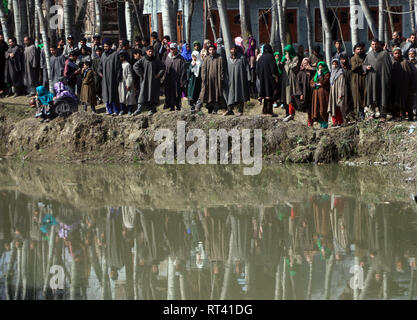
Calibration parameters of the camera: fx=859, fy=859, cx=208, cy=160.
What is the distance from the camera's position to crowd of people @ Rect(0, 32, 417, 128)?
16641 millimetres

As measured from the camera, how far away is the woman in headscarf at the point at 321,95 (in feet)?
55.4

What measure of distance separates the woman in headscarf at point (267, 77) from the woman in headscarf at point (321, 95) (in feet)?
3.20

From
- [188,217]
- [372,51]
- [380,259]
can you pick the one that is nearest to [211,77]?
[372,51]

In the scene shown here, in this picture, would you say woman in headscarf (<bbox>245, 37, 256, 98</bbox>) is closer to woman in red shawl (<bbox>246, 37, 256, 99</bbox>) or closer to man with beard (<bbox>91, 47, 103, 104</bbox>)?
woman in red shawl (<bbox>246, 37, 256, 99</bbox>)

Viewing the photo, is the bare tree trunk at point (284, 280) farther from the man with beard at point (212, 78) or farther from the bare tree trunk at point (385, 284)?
the man with beard at point (212, 78)

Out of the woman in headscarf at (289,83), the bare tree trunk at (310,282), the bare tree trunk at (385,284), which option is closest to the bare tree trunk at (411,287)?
the bare tree trunk at (385,284)

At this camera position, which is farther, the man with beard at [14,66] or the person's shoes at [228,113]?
the man with beard at [14,66]

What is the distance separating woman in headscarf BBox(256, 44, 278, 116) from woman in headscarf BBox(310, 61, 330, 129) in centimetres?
98

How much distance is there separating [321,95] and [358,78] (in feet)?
2.60

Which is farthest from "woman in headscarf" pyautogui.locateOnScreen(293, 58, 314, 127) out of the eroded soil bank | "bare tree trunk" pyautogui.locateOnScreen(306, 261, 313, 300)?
"bare tree trunk" pyautogui.locateOnScreen(306, 261, 313, 300)

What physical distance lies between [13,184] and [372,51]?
7259 mm

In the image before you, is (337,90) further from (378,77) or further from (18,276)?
(18,276)

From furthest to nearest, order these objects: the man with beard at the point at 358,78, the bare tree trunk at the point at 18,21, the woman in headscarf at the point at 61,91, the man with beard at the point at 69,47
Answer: the bare tree trunk at the point at 18,21 → the man with beard at the point at 69,47 → the woman in headscarf at the point at 61,91 → the man with beard at the point at 358,78

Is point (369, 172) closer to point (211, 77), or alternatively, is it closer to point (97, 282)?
point (211, 77)
